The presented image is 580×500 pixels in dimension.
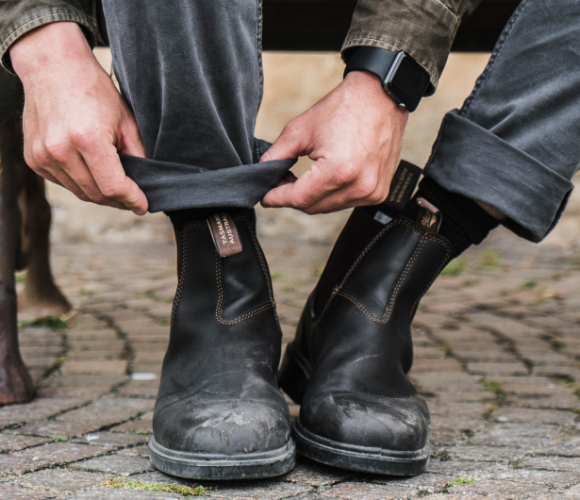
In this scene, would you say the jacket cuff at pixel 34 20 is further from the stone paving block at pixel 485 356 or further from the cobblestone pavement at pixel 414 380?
the stone paving block at pixel 485 356

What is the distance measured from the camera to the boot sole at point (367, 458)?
39.6 inches

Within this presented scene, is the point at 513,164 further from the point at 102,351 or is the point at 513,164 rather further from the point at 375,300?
the point at 102,351

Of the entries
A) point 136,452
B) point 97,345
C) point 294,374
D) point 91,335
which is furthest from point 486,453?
point 91,335

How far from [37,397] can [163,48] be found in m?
0.93

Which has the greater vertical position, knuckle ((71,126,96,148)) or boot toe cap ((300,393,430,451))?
knuckle ((71,126,96,148))

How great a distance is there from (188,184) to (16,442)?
611 mm

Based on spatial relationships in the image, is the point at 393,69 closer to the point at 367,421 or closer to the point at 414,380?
the point at 367,421

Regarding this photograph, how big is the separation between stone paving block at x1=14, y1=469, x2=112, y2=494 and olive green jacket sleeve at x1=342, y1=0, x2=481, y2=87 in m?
0.84

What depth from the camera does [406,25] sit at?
1056 millimetres

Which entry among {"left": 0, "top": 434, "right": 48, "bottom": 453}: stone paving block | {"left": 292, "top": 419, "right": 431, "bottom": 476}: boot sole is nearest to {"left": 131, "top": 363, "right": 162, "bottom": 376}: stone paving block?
{"left": 0, "top": 434, "right": 48, "bottom": 453}: stone paving block

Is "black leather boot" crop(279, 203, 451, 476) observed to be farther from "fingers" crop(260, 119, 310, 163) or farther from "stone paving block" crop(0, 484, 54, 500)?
"stone paving block" crop(0, 484, 54, 500)

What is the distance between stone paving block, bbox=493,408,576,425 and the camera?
135cm

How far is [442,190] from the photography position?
1210 mm

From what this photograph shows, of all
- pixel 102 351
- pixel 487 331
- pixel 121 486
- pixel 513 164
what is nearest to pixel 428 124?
pixel 487 331
